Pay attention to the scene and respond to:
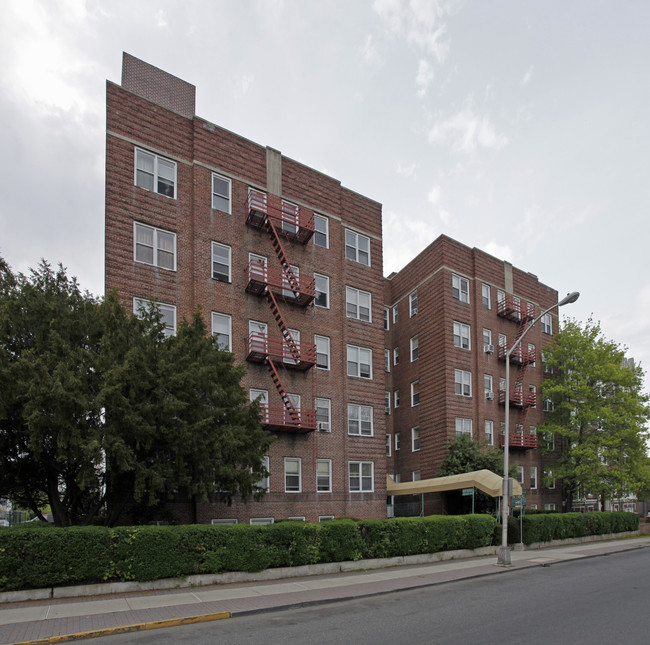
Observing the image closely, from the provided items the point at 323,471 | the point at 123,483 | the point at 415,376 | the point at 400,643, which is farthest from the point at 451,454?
the point at 400,643

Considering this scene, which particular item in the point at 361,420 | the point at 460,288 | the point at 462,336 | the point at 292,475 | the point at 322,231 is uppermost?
the point at 322,231

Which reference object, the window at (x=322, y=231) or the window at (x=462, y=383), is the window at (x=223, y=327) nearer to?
the window at (x=322, y=231)

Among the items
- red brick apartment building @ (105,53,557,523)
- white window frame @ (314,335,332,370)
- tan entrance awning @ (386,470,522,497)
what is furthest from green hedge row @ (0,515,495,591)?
white window frame @ (314,335,332,370)

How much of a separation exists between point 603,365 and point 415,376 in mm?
12893

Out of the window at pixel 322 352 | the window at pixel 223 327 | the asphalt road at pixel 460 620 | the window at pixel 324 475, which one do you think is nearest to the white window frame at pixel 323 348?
the window at pixel 322 352

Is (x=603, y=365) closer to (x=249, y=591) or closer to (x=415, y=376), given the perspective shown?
(x=415, y=376)

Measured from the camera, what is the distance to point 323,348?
27.0m

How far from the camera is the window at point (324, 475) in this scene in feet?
82.2

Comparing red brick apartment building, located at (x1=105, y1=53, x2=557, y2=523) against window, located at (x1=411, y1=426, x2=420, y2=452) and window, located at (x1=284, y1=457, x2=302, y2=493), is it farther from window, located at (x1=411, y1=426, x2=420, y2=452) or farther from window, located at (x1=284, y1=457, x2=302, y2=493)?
window, located at (x1=411, y1=426, x2=420, y2=452)

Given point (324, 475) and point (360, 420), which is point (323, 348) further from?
point (324, 475)

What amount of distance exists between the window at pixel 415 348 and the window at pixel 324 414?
39.6 feet

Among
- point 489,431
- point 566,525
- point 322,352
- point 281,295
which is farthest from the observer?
point 489,431

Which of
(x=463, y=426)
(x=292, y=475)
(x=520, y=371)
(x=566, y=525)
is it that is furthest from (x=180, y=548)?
(x=520, y=371)

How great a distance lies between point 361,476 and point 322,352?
251 inches
